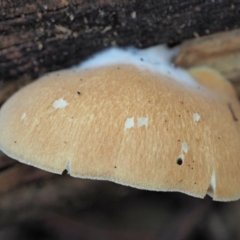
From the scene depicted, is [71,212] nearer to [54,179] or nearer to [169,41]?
[54,179]

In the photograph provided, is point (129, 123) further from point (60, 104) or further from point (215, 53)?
point (215, 53)

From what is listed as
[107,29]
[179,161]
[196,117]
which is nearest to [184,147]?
[179,161]

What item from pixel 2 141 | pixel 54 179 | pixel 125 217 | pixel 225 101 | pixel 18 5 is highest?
pixel 18 5

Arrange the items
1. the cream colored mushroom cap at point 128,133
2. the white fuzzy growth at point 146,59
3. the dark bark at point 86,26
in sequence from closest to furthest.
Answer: the cream colored mushroom cap at point 128,133, the dark bark at point 86,26, the white fuzzy growth at point 146,59

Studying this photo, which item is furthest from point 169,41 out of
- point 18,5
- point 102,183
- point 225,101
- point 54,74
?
point 102,183

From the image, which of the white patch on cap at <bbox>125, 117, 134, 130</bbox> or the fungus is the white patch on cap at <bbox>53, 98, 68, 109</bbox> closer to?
the fungus

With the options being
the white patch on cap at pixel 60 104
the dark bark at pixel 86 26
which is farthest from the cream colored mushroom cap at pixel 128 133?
the dark bark at pixel 86 26

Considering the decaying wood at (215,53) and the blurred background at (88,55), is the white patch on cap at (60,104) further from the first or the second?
the decaying wood at (215,53)
